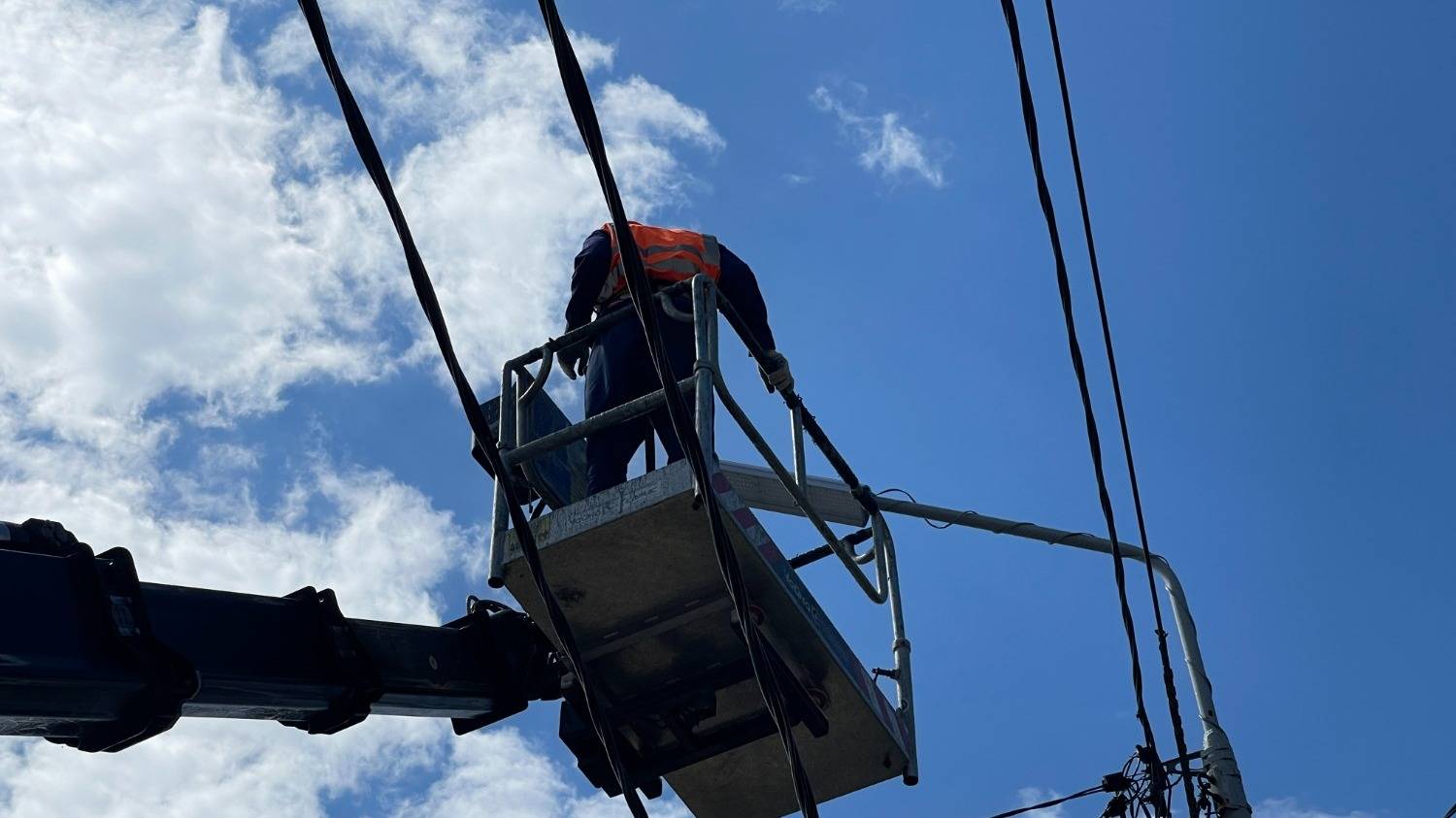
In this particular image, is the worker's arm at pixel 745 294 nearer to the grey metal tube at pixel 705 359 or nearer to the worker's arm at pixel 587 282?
the worker's arm at pixel 587 282

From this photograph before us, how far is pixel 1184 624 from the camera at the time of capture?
391 inches

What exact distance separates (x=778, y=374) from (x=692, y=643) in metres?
1.66

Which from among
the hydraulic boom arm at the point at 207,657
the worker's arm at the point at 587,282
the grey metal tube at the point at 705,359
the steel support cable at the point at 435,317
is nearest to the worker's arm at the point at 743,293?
the worker's arm at the point at 587,282

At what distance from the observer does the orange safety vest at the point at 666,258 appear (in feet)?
27.1

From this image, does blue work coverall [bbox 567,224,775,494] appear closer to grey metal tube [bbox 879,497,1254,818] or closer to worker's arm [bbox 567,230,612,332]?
worker's arm [bbox 567,230,612,332]

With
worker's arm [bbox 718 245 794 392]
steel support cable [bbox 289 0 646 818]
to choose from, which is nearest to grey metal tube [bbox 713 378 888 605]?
worker's arm [bbox 718 245 794 392]

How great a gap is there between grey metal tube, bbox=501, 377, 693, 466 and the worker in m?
0.41

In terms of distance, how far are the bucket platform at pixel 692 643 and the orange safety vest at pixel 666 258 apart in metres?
1.78

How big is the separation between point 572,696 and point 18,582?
236 cm

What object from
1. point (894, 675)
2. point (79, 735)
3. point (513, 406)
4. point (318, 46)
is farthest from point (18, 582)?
point (894, 675)

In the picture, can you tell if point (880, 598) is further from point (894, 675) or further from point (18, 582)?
point (18, 582)

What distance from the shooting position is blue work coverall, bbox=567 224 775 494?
7555 mm

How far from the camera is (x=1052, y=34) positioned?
655 centimetres

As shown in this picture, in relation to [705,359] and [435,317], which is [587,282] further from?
[435,317]
